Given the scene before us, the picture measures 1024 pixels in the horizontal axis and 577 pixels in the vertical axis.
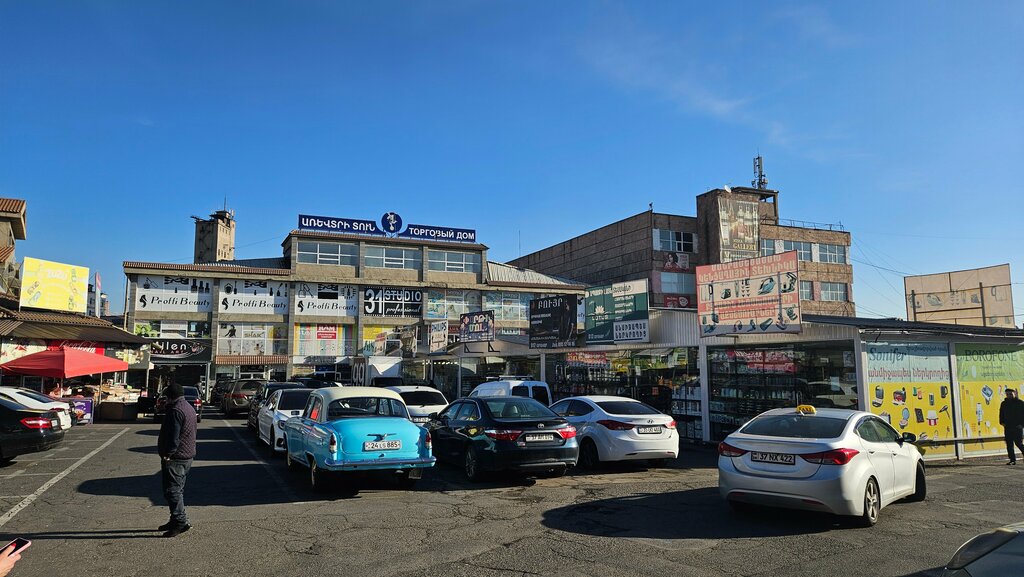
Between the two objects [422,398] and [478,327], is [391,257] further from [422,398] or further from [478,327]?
[422,398]

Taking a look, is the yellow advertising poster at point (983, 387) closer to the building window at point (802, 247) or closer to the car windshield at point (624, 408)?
the car windshield at point (624, 408)

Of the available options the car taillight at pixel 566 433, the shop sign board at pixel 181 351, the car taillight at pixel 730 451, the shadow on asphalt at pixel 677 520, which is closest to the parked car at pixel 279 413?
the car taillight at pixel 566 433

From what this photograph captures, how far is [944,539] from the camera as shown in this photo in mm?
7363

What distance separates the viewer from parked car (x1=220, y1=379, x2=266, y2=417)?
2688 centimetres

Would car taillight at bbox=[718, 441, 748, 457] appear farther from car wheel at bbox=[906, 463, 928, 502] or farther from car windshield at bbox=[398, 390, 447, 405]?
car windshield at bbox=[398, 390, 447, 405]

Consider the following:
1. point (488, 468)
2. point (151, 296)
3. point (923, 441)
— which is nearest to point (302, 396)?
point (488, 468)

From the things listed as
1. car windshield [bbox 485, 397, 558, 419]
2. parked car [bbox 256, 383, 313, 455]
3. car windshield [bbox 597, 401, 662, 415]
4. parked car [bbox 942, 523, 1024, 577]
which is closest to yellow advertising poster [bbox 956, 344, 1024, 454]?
car windshield [bbox 597, 401, 662, 415]

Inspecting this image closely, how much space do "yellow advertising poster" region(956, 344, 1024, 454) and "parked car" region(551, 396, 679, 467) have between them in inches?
313

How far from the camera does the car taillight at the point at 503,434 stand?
426 inches

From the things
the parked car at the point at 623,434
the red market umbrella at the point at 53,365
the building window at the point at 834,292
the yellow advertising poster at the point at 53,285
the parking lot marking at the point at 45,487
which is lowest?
the parking lot marking at the point at 45,487

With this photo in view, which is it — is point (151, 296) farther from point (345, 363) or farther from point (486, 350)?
point (486, 350)

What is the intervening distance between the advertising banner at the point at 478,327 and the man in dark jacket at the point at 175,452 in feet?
59.2

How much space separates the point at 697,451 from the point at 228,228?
215ft

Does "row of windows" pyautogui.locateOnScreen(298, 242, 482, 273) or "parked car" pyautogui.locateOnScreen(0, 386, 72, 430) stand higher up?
"row of windows" pyautogui.locateOnScreen(298, 242, 482, 273)
